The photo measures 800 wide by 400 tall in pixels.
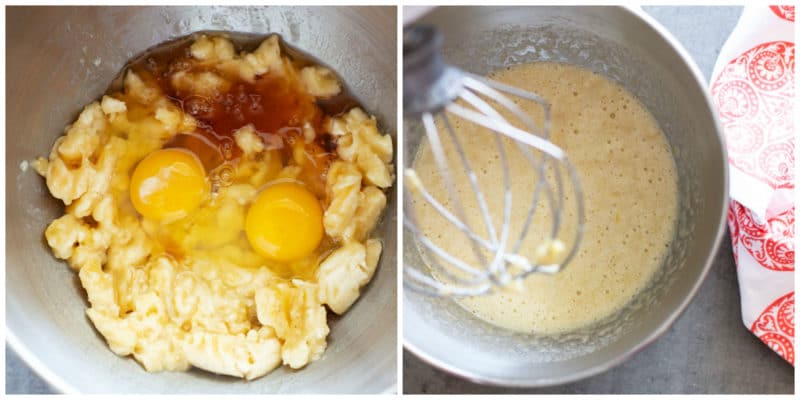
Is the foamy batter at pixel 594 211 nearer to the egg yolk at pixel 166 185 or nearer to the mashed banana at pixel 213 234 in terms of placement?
the mashed banana at pixel 213 234

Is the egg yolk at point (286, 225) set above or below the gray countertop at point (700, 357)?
above

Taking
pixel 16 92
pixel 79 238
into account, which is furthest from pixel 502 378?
pixel 16 92

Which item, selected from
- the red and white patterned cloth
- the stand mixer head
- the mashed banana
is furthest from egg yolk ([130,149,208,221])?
the red and white patterned cloth

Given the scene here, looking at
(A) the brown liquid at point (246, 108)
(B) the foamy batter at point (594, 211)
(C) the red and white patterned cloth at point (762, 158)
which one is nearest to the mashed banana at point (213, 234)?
(A) the brown liquid at point (246, 108)

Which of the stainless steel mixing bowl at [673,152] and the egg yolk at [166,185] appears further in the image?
the egg yolk at [166,185]

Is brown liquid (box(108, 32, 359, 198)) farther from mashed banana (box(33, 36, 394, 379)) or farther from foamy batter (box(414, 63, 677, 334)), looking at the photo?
foamy batter (box(414, 63, 677, 334))
